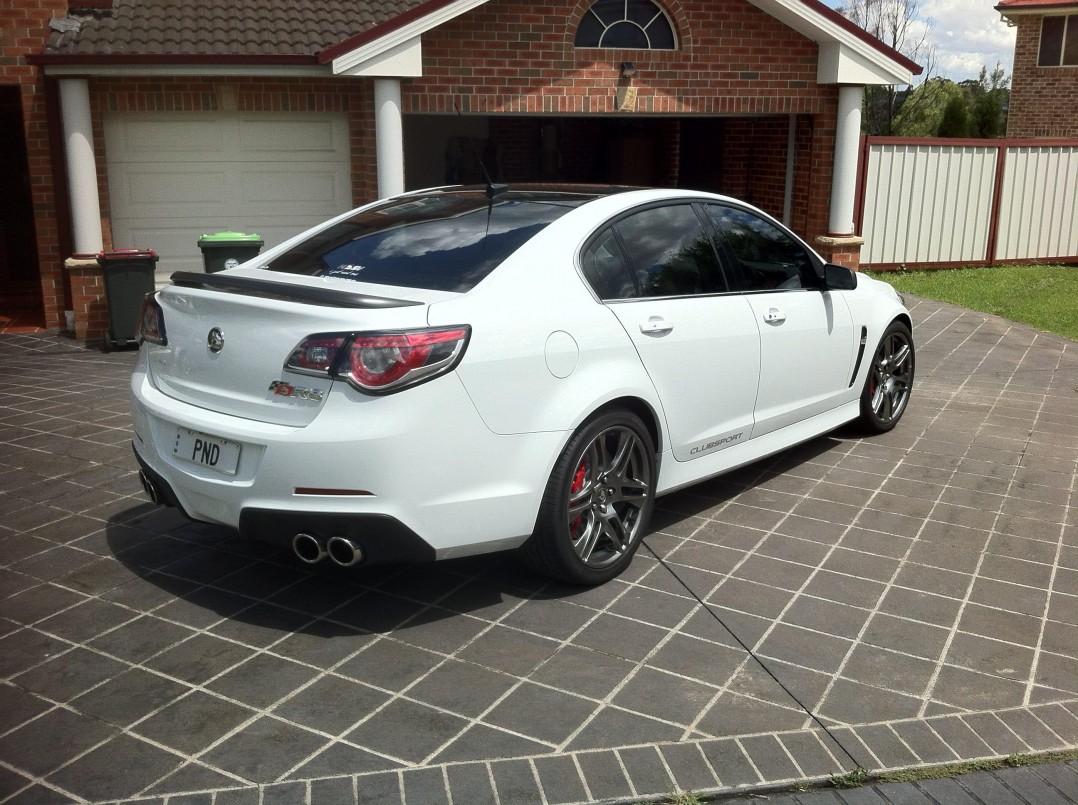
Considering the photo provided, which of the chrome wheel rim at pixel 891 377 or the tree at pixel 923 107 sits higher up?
the tree at pixel 923 107

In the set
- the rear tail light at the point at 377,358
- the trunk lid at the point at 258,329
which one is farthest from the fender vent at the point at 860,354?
the rear tail light at the point at 377,358

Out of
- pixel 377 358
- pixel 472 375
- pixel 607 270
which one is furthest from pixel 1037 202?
pixel 377 358

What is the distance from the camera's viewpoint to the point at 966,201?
1667 cm

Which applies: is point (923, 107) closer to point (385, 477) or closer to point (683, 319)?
point (683, 319)

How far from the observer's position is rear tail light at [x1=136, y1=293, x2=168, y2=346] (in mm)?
4723

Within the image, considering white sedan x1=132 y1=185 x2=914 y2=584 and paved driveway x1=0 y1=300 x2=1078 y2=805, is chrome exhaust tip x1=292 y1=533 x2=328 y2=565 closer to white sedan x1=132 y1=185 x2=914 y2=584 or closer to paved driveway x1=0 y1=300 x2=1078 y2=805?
white sedan x1=132 y1=185 x2=914 y2=584

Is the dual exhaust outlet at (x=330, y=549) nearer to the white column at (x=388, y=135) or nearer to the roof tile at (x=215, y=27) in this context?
the white column at (x=388, y=135)

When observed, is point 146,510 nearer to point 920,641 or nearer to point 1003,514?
point 920,641

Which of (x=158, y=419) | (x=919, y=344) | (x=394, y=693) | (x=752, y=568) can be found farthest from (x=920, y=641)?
(x=919, y=344)

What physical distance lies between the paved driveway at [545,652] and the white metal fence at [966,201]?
1028 cm

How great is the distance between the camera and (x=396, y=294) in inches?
173

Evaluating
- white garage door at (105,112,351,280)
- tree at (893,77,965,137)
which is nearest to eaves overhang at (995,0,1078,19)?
tree at (893,77,965,137)

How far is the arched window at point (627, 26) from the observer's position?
12.2 meters

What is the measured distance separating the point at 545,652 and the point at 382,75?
317 inches
